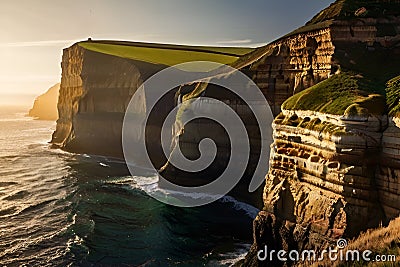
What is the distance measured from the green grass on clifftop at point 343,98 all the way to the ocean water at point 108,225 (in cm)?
1130

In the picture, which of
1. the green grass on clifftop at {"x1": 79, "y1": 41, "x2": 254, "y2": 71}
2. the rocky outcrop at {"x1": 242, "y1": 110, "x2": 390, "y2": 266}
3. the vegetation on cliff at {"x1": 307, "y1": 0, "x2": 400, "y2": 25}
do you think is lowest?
the rocky outcrop at {"x1": 242, "y1": 110, "x2": 390, "y2": 266}

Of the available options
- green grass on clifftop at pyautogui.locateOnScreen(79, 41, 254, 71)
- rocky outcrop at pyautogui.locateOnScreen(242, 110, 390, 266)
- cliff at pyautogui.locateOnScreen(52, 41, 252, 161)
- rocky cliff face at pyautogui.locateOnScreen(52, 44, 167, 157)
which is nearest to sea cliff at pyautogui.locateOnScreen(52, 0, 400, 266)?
rocky outcrop at pyautogui.locateOnScreen(242, 110, 390, 266)

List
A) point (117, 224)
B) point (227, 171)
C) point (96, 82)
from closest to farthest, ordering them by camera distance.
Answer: point (117, 224)
point (227, 171)
point (96, 82)

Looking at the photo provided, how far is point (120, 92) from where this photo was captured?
7231cm

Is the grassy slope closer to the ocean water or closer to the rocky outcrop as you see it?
the rocky outcrop

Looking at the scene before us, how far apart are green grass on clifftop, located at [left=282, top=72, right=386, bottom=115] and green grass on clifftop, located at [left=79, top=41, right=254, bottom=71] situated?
49666 mm

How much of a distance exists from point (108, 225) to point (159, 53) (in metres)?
60.4

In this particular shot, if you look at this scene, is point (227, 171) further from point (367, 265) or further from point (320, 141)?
point (367, 265)

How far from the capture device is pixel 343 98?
19875 mm

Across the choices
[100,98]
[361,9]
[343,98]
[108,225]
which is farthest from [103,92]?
[343,98]

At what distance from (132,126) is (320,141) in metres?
53.8

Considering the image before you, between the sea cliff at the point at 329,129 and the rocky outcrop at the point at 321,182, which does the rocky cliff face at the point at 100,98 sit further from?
the rocky outcrop at the point at 321,182

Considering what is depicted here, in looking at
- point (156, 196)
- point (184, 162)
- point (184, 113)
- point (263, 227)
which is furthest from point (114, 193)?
point (263, 227)

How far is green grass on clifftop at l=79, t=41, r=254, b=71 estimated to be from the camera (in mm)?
77688
